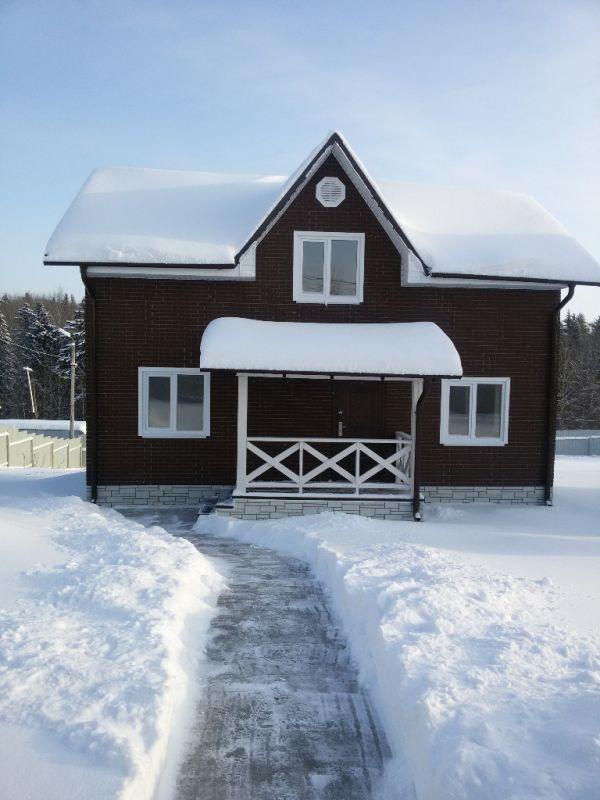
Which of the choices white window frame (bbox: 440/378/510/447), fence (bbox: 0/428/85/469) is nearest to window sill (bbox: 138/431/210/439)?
white window frame (bbox: 440/378/510/447)

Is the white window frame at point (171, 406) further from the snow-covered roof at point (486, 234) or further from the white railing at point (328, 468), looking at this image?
the snow-covered roof at point (486, 234)

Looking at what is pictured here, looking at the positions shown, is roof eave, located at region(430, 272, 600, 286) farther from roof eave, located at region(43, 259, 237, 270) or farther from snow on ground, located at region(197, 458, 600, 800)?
snow on ground, located at region(197, 458, 600, 800)

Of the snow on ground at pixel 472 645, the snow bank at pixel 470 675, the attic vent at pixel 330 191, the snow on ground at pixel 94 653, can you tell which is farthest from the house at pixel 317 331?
the snow bank at pixel 470 675

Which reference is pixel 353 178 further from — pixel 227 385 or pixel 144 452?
pixel 144 452

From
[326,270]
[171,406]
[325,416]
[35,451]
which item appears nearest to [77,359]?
[35,451]

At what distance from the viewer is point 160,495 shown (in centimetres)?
1184

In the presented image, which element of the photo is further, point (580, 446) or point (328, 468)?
point (580, 446)

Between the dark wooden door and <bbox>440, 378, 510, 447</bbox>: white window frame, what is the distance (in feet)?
4.13

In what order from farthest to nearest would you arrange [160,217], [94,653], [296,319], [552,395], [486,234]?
[486,234] → [160,217] → [552,395] → [296,319] → [94,653]

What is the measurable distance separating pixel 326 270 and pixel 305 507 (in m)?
4.64

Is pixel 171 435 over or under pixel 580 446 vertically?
over

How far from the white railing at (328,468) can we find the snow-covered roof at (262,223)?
354 centimetres

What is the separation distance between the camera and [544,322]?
484 inches

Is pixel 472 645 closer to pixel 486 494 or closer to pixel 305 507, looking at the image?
pixel 305 507
